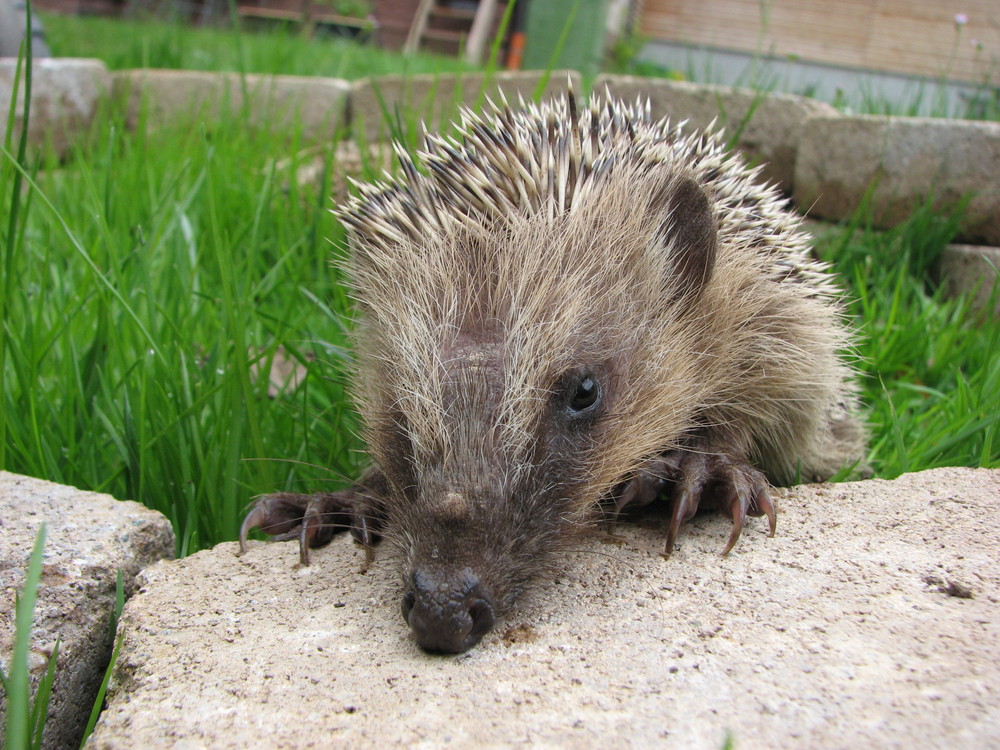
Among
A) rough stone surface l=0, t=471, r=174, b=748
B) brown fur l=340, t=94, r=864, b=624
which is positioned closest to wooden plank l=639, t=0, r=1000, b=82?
brown fur l=340, t=94, r=864, b=624

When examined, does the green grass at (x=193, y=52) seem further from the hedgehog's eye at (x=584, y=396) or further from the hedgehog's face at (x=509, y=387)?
the hedgehog's eye at (x=584, y=396)

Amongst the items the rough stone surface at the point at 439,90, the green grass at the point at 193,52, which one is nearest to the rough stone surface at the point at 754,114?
the rough stone surface at the point at 439,90

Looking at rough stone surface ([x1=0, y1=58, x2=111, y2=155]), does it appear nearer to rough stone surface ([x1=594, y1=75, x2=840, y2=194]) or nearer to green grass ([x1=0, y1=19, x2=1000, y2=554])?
green grass ([x1=0, y1=19, x2=1000, y2=554])

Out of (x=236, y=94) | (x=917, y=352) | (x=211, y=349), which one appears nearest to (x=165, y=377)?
(x=211, y=349)

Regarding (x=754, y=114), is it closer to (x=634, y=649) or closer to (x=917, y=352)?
(x=917, y=352)

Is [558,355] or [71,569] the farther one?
[558,355]

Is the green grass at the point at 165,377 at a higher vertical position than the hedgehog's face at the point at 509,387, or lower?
lower

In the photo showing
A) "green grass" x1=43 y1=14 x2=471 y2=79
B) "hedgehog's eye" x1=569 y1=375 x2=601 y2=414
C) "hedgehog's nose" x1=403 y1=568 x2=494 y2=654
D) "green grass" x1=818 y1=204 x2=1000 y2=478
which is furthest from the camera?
"green grass" x1=43 y1=14 x2=471 y2=79
